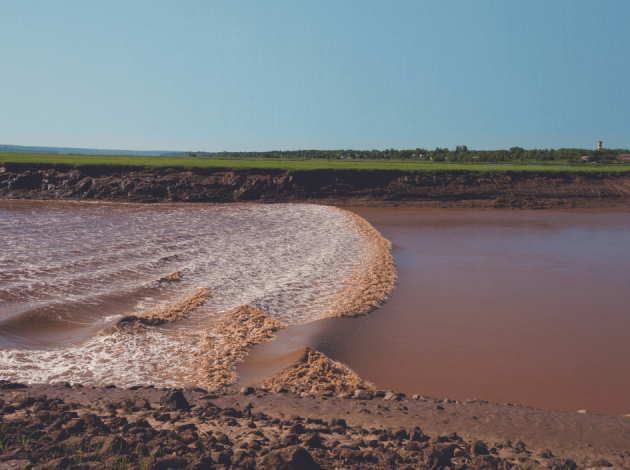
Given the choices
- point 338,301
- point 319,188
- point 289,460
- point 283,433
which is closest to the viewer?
point 289,460

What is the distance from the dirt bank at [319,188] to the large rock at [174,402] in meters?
28.0

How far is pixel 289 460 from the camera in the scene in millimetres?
3164

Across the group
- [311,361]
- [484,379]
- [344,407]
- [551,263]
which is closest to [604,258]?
[551,263]

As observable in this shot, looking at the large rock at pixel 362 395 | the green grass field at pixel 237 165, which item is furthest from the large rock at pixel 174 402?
the green grass field at pixel 237 165

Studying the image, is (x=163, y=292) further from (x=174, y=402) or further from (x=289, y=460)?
(x=289, y=460)

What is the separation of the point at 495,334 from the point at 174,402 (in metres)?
5.33

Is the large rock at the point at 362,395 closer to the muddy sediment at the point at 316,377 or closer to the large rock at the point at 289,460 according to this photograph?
the muddy sediment at the point at 316,377

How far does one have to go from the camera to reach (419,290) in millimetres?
10188

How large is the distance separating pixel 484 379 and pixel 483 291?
4.36 m

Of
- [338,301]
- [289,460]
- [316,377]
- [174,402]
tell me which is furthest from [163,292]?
[289,460]

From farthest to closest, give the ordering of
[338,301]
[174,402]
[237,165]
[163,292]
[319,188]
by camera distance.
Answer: [237,165]
[319,188]
[163,292]
[338,301]
[174,402]

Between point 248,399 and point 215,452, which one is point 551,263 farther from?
point 215,452

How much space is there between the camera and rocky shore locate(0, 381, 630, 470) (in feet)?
10.9

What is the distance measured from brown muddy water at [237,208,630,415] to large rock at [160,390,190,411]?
1.54 metres
